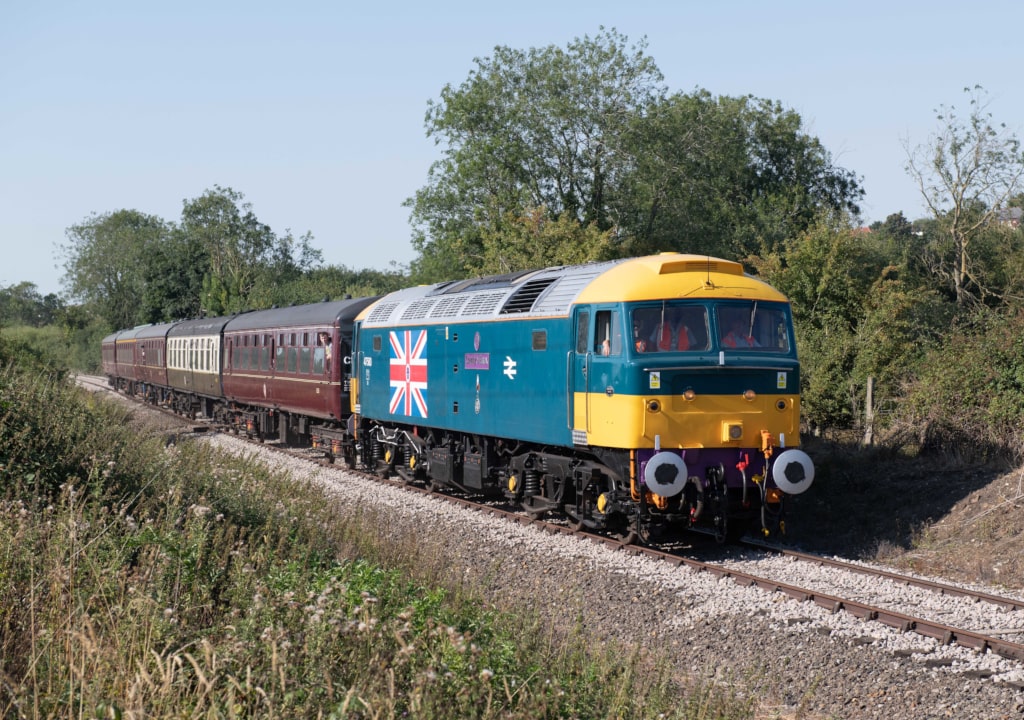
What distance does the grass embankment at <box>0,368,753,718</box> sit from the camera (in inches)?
186

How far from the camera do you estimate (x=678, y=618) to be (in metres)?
9.13

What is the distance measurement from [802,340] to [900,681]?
12.0 m

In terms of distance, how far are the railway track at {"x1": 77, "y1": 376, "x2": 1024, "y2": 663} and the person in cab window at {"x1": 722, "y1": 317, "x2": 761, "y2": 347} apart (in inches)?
97.3

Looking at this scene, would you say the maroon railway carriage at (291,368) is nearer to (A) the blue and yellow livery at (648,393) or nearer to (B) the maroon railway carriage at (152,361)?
(A) the blue and yellow livery at (648,393)

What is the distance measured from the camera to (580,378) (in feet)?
38.6

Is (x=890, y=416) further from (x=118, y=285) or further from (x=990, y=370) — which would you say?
(x=118, y=285)

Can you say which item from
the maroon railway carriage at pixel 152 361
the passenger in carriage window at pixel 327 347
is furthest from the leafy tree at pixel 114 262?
the passenger in carriage window at pixel 327 347

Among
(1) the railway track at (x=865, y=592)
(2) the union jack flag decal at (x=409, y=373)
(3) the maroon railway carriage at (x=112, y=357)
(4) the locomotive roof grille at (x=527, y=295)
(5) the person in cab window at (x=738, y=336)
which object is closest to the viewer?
(1) the railway track at (x=865, y=592)

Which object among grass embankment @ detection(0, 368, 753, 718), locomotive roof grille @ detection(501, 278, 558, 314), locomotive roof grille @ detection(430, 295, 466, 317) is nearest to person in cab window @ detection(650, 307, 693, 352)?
locomotive roof grille @ detection(501, 278, 558, 314)

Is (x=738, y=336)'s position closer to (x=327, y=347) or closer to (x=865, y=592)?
(x=865, y=592)

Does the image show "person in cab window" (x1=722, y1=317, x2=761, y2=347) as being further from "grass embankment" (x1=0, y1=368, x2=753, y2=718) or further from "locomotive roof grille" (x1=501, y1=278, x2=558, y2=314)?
"grass embankment" (x1=0, y1=368, x2=753, y2=718)

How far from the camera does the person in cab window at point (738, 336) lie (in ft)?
37.6

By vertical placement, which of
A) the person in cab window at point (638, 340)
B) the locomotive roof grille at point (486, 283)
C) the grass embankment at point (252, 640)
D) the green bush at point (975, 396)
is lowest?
the grass embankment at point (252, 640)

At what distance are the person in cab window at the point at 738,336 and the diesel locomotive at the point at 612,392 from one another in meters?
0.02
